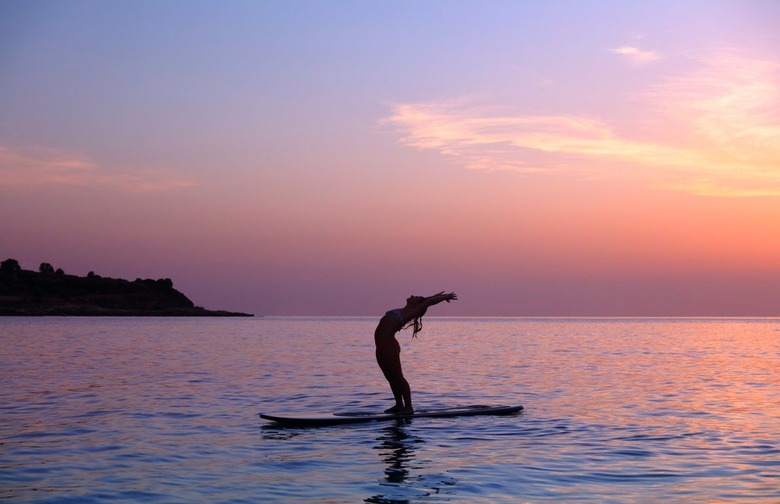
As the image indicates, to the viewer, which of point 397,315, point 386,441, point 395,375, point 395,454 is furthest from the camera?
point 397,315

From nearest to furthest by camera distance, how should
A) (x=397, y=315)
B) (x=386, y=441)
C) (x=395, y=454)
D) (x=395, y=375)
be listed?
(x=395, y=454)
(x=386, y=441)
(x=395, y=375)
(x=397, y=315)

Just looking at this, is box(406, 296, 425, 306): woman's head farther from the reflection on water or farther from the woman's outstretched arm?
the reflection on water

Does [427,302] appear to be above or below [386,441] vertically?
above

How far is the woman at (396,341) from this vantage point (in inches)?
805

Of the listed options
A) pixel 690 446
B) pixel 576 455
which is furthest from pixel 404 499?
pixel 690 446

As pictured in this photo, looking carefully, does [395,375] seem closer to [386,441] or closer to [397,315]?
[397,315]

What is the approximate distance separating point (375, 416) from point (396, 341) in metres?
2.05

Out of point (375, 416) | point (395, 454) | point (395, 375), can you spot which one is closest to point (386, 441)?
point (395, 454)

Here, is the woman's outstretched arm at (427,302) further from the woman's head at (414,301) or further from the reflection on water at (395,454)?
the reflection on water at (395,454)

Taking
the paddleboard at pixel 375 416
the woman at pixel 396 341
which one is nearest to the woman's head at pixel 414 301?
the woman at pixel 396 341

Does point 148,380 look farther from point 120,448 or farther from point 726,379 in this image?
point 726,379

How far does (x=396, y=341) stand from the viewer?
2075 centimetres

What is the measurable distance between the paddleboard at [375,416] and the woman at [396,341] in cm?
42

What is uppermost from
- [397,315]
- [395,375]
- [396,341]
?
[397,315]
